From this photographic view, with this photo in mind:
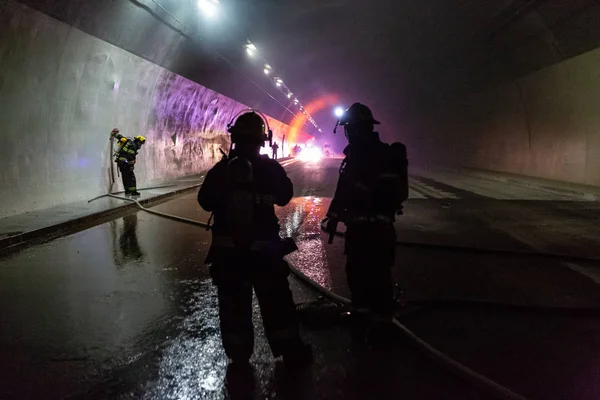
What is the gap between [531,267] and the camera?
20.0 ft

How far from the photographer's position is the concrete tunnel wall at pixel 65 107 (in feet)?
31.3

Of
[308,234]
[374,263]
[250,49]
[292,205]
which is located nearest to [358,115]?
[374,263]

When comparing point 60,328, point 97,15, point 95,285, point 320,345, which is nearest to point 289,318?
point 320,345

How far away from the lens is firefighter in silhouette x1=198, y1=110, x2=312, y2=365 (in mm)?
3123

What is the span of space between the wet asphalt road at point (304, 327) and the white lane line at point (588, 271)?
0.07ft

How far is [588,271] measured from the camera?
19.1 feet

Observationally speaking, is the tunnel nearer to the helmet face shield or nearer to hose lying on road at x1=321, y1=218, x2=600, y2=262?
hose lying on road at x1=321, y1=218, x2=600, y2=262

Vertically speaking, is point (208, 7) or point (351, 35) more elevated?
point (351, 35)

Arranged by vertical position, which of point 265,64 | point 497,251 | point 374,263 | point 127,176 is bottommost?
point 497,251

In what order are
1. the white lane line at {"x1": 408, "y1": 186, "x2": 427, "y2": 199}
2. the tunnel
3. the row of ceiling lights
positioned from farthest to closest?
the white lane line at {"x1": 408, "y1": 186, "x2": 427, "y2": 199} → the row of ceiling lights → the tunnel

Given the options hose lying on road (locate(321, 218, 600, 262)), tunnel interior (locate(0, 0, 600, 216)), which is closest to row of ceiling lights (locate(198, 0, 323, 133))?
tunnel interior (locate(0, 0, 600, 216))

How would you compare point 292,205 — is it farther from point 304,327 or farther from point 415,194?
point 304,327

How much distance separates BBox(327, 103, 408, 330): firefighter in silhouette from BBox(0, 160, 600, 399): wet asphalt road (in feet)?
1.26

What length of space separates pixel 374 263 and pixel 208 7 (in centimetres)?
1218
